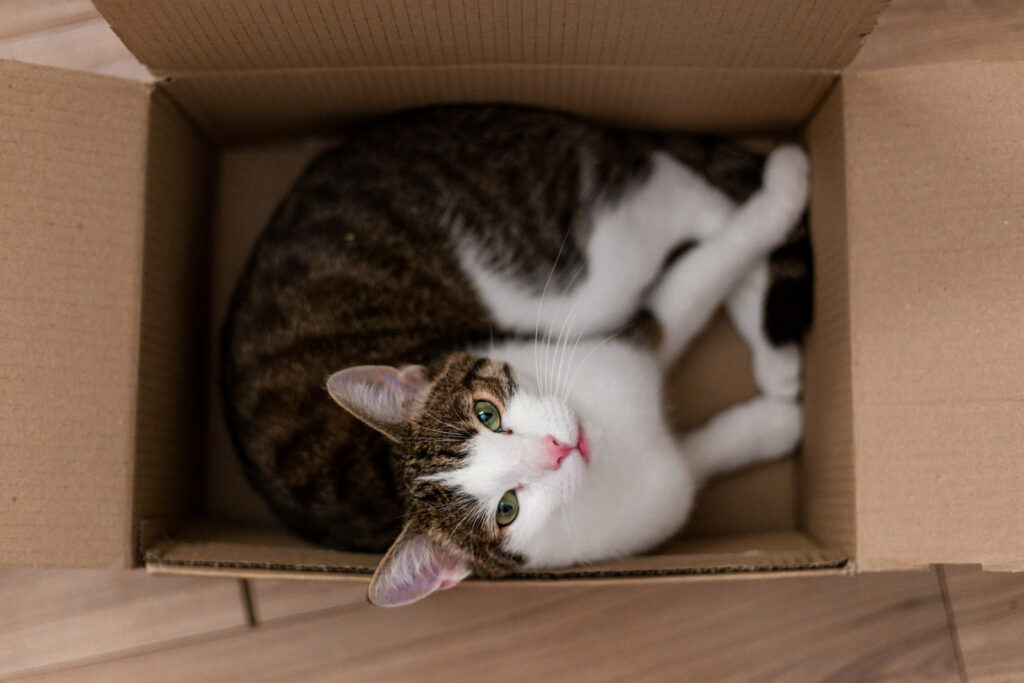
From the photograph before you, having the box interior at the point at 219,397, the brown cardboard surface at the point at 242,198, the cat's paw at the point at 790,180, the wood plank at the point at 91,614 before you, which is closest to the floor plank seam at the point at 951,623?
the box interior at the point at 219,397

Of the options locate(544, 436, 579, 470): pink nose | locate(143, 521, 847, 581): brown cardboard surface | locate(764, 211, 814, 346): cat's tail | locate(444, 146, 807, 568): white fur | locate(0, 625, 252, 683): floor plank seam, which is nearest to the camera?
locate(544, 436, 579, 470): pink nose

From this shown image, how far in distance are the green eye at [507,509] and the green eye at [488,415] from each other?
9 cm

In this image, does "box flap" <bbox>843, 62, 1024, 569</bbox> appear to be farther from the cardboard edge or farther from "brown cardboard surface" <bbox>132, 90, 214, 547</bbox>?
"brown cardboard surface" <bbox>132, 90, 214, 547</bbox>

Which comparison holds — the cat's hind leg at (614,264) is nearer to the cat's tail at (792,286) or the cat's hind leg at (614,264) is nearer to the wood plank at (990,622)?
the cat's tail at (792,286)

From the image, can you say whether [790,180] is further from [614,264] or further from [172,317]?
[172,317]

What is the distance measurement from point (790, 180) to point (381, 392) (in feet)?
2.64

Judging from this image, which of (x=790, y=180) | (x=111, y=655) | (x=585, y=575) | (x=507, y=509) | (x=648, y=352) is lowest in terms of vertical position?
(x=111, y=655)

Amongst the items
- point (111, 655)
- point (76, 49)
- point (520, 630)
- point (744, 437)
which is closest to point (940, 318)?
point (744, 437)

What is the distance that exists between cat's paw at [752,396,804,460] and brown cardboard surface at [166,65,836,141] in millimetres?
524

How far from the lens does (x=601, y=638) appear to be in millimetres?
1418

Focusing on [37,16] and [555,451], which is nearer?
[555,451]

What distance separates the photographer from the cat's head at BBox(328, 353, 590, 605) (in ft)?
3.19

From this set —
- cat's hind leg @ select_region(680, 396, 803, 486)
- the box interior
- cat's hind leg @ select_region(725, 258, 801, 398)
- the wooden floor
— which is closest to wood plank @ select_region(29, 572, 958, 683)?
the wooden floor

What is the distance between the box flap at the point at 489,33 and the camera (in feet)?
3.42
